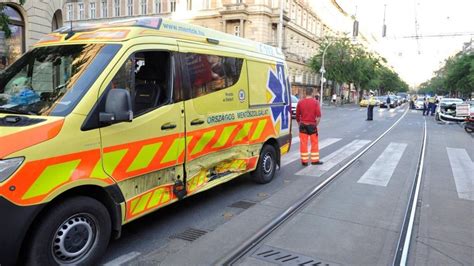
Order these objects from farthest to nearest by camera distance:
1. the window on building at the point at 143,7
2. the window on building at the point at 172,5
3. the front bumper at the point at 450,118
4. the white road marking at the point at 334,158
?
1. the window on building at the point at 143,7
2. the window on building at the point at 172,5
3. the front bumper at the point at 450,118
4. the white road marking at the point at 334,158

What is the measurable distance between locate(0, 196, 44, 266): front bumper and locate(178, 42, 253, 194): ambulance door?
7.30ft

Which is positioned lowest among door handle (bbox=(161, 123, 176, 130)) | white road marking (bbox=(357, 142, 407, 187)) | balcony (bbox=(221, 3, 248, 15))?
white road marking (bbox=(357, 142, 407, 187))

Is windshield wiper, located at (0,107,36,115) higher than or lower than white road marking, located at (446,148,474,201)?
higher

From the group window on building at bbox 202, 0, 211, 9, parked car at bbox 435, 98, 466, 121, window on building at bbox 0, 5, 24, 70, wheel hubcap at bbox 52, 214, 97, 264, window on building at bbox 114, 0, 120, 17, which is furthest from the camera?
window on building at bbox 114, 0, 120, 17

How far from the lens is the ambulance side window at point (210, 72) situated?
207 inches

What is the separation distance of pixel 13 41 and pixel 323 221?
46.9 ft

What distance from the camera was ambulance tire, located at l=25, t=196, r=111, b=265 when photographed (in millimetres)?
3367

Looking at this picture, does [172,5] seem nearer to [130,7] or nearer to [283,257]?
[130,7]

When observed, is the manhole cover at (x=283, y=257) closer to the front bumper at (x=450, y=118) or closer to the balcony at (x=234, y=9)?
the front bumper at (x=450, y=118)

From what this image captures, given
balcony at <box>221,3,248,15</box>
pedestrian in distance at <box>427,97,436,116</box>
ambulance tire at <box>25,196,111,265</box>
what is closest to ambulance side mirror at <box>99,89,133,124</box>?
ambulance tire at <box>25,196,111,265</box>

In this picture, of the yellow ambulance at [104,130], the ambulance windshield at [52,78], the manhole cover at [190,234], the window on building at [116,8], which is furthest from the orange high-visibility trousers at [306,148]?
the window on building at [116,8]

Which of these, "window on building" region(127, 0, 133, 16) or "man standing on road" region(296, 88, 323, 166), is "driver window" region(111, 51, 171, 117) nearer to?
"man standing on road" region(296, 88, 323, 166)

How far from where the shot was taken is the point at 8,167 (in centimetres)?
306

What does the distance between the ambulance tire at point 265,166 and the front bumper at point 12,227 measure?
4.63 m
